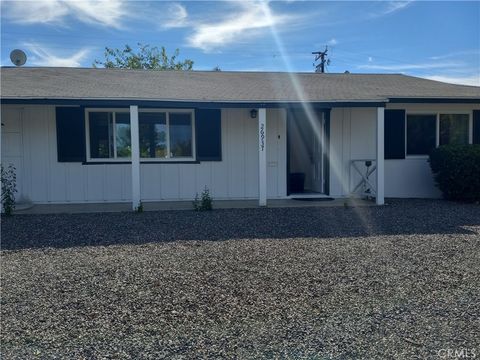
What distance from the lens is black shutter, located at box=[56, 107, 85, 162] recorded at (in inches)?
412

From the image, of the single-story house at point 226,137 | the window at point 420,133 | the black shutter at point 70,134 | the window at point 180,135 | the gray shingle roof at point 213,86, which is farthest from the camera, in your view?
the window at point 420,133

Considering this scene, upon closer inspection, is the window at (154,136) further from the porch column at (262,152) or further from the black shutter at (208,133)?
the porch column at (262,152)

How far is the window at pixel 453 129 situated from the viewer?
1163 cm

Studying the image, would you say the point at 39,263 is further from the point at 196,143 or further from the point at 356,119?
the point at 356,119

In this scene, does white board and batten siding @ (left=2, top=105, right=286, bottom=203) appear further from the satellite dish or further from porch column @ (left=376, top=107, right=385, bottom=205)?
the satellite dish

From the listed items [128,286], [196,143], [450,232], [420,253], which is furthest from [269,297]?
[196,143]

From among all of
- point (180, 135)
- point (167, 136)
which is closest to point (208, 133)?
point (180, 135)

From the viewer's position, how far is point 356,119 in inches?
451

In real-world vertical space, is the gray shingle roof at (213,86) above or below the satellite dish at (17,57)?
below

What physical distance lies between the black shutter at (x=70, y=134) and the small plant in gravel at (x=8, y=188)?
3.82ft

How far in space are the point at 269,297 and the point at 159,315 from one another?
109cm

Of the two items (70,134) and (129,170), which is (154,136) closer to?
(129,170)

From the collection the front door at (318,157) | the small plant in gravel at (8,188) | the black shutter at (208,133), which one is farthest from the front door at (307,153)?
the small plant in gravel at (8,188)

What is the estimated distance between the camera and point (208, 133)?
10.9 metres
